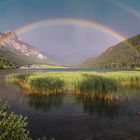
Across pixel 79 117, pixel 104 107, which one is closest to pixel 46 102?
pixel 104 107

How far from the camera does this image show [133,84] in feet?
177

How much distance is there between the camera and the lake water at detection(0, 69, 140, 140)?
22.4 m

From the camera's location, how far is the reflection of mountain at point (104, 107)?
30175 mm

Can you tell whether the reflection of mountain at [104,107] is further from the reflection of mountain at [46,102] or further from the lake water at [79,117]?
the reflection of mountain at [46,102]

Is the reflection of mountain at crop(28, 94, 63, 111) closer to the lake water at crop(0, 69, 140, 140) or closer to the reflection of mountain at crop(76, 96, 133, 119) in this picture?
the lake water at crop(0, 69, 140, 140)

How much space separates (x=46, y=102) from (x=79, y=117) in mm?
9837

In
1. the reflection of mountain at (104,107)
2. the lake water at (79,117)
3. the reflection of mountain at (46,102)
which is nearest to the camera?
the lake water at (79,117)

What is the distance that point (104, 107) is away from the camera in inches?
1316

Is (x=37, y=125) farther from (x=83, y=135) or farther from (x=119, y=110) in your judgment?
(x=119, y=110)

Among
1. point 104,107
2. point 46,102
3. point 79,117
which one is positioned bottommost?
point 79,117

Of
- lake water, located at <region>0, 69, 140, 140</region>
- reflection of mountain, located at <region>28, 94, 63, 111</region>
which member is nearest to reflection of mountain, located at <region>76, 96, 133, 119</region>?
lake water, located at <region>0, 69, 140, 140</region>

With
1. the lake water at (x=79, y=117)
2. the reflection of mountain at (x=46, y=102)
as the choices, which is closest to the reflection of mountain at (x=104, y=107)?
the lake water at (x=79, y=117)

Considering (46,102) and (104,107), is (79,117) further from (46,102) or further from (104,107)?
(46,102)

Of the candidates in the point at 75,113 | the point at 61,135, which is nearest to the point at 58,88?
the point at 75,113
